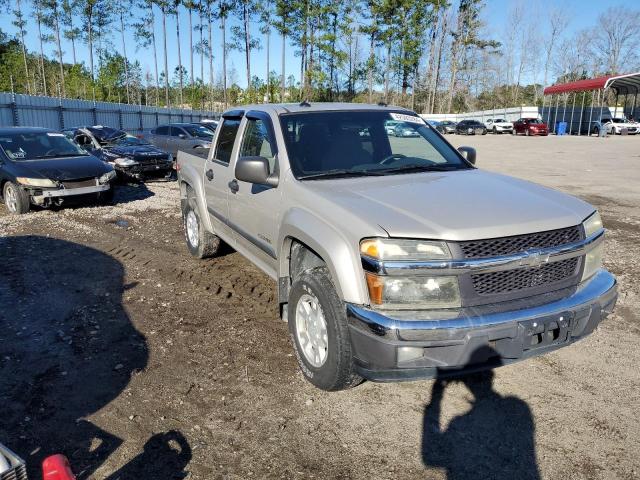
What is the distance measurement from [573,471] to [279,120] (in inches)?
126

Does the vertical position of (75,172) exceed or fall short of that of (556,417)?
it exceeds it

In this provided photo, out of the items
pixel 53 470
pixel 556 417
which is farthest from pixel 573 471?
pixel 53 470

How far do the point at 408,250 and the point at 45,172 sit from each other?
8.60 meters

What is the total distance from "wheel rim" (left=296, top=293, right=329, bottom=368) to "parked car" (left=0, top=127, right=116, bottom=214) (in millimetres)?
7426

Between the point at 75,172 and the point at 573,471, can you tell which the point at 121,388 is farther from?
the point at 75,172

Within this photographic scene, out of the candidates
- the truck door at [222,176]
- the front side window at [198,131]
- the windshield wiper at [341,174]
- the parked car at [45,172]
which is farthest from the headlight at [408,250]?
the front side window at [198,131]

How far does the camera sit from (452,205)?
318 centimetres

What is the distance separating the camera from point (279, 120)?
4.35 meters

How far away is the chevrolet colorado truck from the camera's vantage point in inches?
111

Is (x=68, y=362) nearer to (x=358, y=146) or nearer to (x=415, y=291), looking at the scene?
(x=415, y=291)

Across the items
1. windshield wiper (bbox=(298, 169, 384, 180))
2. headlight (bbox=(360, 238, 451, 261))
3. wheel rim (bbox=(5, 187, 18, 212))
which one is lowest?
wheel rim (bbox=(5, 187, 18, 212))

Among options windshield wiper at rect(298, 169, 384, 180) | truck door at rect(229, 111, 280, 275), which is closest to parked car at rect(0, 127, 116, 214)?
truck door at rect(229, 111, 280, 275)

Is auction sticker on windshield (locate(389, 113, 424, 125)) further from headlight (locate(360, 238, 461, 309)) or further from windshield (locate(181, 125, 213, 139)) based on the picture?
windshield (locate(181, 125, 213, 139))

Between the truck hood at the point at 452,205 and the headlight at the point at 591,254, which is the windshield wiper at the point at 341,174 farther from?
the headlight at the point at 591,254
